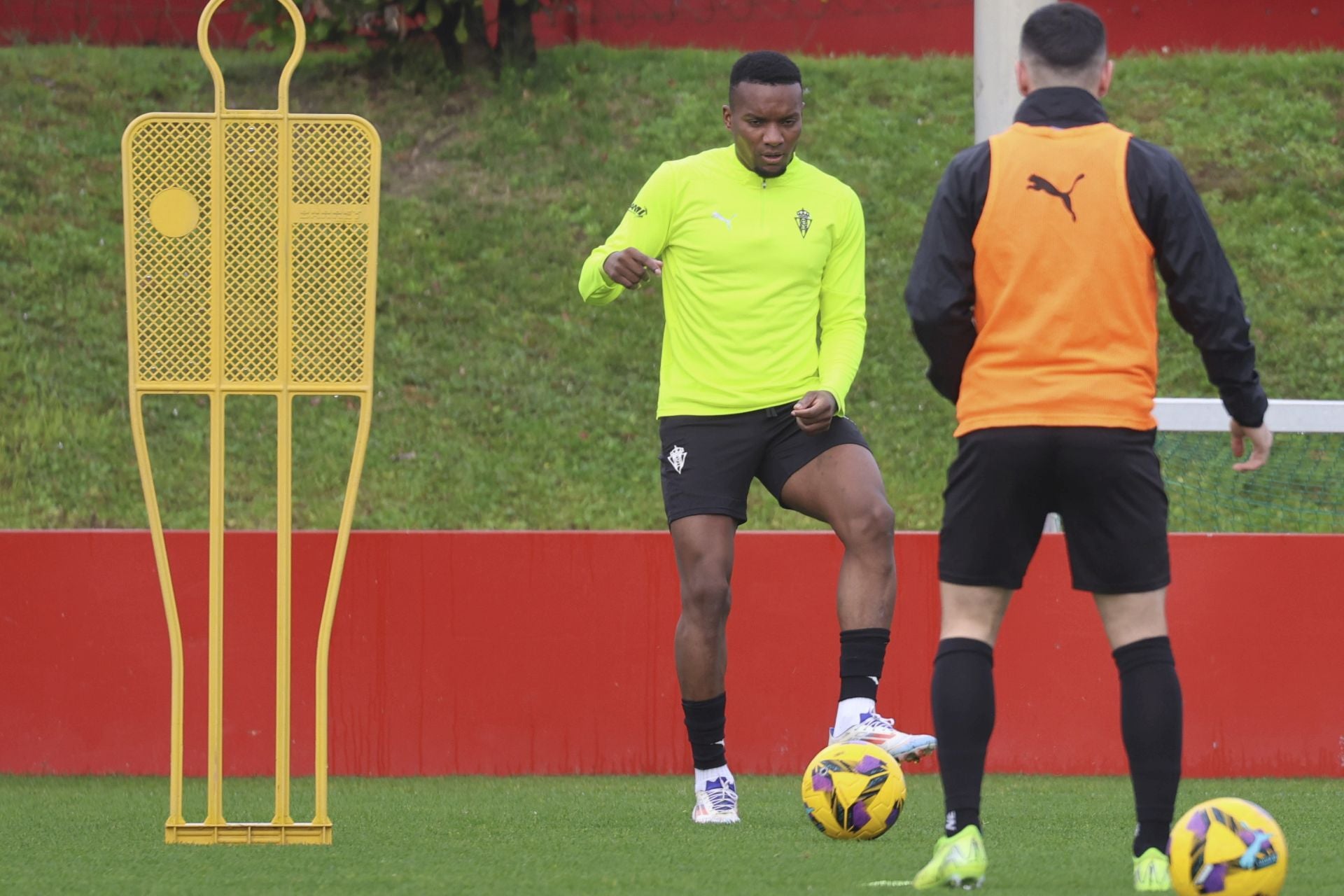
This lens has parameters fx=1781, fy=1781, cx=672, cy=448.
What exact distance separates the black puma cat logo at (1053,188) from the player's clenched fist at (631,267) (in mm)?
1452

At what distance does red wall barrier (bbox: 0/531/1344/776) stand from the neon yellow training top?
4.82 feet

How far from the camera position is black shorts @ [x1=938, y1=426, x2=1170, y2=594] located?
3.38m

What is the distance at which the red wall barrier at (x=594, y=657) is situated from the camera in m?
6.38

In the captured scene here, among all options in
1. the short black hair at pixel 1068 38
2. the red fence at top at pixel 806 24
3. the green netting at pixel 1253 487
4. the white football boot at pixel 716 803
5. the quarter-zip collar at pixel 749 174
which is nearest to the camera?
the short black hair at pixel 1068 38

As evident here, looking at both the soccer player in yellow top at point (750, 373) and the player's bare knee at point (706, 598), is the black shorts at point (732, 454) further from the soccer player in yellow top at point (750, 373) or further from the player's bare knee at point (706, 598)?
the player's bare knee at point (706, 598)

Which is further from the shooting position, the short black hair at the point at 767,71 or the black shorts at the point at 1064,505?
the short black hair at the point at 767,71

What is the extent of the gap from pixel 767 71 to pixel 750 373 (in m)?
0.85

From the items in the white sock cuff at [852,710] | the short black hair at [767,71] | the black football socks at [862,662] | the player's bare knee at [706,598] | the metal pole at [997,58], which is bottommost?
the white sock cuff at [852,710]

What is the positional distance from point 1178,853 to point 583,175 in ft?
30.3

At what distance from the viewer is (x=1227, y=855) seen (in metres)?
3.16

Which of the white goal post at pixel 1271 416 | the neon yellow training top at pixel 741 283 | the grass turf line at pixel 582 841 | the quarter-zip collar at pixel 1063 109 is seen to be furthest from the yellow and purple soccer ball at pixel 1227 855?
the white goal post at pixel 1271 416

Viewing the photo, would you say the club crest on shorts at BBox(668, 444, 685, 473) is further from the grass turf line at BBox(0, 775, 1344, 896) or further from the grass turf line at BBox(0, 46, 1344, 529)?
the grass turf line at BBox(0, 46, 1344, 529)

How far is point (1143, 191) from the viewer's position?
339 centimetres

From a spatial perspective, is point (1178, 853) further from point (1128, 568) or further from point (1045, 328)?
point (1045, 328)
